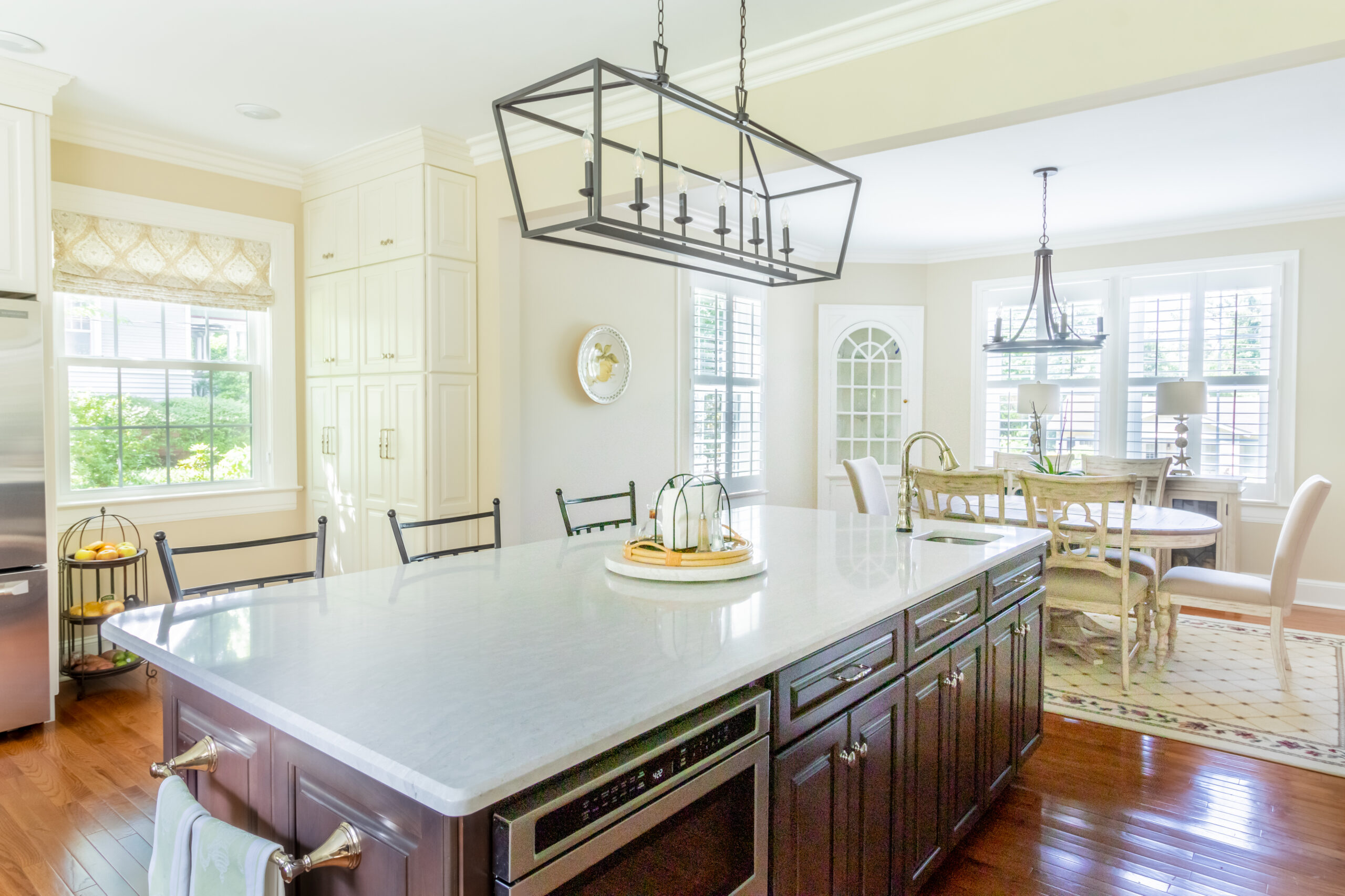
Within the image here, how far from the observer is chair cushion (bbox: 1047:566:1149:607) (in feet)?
12.2

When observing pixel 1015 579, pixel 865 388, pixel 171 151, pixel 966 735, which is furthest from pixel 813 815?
pixel 865 388

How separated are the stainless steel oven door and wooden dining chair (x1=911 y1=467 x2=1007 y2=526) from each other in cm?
252

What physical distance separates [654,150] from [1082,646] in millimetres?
3481

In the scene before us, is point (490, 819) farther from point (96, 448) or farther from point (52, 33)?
point (96, 448)

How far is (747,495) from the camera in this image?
6223 mm

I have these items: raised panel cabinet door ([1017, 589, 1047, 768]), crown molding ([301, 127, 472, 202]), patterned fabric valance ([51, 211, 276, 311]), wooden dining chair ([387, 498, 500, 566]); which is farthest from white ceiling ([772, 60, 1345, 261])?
patterned fabric valance ([51, 211, 276, 311])

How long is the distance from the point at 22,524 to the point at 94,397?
3.71 feet

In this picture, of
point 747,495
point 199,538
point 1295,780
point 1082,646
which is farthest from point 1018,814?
point 199,538

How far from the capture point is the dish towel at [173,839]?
114 centimetres

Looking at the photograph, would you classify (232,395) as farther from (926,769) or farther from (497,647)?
(926,769)

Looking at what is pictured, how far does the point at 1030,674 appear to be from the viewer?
2709mm

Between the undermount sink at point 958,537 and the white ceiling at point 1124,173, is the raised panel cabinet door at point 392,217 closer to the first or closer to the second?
the white ceiling at point 1124,173

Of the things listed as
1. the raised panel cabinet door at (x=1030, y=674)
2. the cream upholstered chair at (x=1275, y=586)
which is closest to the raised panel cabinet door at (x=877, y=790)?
the raised panel cabinet door at (x=1030, y=674)

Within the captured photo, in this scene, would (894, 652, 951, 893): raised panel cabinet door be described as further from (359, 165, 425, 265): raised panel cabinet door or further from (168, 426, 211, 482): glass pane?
(168, 426, 211, 482): glass pane
